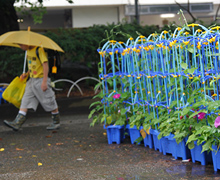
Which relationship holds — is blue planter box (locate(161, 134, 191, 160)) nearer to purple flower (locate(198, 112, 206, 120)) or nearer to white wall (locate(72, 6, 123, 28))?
purple flower (locate(198, 112, 206, 120))

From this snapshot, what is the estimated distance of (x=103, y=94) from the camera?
6.04m

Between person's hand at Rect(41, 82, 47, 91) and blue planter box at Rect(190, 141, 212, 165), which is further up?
person's hand at Rect(41, 82, 47, 91)

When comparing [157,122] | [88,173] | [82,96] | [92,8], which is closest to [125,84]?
[157,122]

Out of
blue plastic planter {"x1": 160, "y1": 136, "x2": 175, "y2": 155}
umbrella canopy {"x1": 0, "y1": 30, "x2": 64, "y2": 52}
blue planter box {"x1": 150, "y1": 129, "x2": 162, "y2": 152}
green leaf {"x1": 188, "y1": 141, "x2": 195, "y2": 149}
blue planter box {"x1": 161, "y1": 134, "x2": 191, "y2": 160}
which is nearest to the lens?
green leaf {"x1": 188, "y1": 141, "x2": 195, "y2": 149}

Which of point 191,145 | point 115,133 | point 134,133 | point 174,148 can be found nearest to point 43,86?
point 115,133

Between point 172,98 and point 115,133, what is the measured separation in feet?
3.83

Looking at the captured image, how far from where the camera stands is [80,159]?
518 cm

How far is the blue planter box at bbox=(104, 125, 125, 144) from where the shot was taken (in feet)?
19.4

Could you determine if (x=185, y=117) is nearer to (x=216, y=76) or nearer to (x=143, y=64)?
(x=216, y=76)

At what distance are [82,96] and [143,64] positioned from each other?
22.7 ft

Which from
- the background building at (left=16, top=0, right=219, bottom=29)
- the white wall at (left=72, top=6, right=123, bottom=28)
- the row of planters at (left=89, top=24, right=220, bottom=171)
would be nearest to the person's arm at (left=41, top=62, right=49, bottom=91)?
the row of planters at (left=89, top=24, right=220, bottom=171)

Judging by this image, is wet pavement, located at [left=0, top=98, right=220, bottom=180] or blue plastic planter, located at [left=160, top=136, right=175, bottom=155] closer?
wet pavement, located at [left=0, top=98, right=220, bottom=180]

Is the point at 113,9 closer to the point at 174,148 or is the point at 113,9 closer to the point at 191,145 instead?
the point at 174,148

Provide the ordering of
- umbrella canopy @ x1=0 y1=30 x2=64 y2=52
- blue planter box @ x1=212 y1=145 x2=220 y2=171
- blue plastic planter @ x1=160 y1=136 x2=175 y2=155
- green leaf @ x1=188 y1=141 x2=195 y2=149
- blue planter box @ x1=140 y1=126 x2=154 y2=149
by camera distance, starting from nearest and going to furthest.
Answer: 1. blue planter box @ x1=212 y1=145 x2=220 y2=171
2. green leaf @ x1=188 y1=141 x2=195 y2=149
3. blue plastic planter @ x1=160 y1=136 x2=175 y2=155
4. blue planter box @ x1=140 y1=126 x2=154 y2=149
5. umbrella canopy @ x1=0 y1=30 x2=64 y2=52
